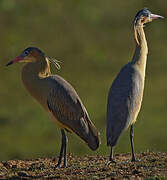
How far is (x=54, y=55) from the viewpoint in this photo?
26.3m

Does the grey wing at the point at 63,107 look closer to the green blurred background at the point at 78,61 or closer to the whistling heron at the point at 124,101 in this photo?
the whistling heron at the point at 124,101

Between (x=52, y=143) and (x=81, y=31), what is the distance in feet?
43.7

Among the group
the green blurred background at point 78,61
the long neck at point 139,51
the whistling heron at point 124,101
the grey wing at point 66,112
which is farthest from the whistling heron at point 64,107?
the green blurred background at point 78,61

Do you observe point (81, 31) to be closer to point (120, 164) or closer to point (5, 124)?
point (5, 124)

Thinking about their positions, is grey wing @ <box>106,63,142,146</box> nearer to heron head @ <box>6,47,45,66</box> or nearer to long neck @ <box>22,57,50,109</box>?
long neck @ <box>22,57,50,109</box>

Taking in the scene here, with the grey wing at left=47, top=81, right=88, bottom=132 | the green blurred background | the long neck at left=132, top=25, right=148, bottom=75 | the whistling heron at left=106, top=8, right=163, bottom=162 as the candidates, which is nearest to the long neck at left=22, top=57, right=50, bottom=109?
the grey wing at left=47, top=81, right=88, bottom=132

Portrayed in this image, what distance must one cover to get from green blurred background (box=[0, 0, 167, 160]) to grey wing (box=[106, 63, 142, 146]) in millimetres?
7065

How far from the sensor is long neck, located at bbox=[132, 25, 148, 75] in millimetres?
8992

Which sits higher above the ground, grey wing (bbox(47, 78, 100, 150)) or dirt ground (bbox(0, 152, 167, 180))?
grey wing (bbox(47, 78, 100, 150))

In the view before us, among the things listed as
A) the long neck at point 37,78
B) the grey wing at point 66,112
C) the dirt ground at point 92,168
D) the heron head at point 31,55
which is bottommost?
the dirt ground at point 92,168

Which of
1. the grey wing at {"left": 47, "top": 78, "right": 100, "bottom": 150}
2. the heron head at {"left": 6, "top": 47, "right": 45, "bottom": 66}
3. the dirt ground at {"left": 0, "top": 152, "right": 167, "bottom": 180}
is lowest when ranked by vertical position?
the dirt ground at {"left": 0, "top": 152, "right": 167, "bottom": 180}

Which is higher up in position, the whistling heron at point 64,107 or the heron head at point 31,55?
the heron head at point 31,55

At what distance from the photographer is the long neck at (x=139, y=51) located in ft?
29.5

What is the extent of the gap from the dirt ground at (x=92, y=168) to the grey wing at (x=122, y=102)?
410 millimetres
